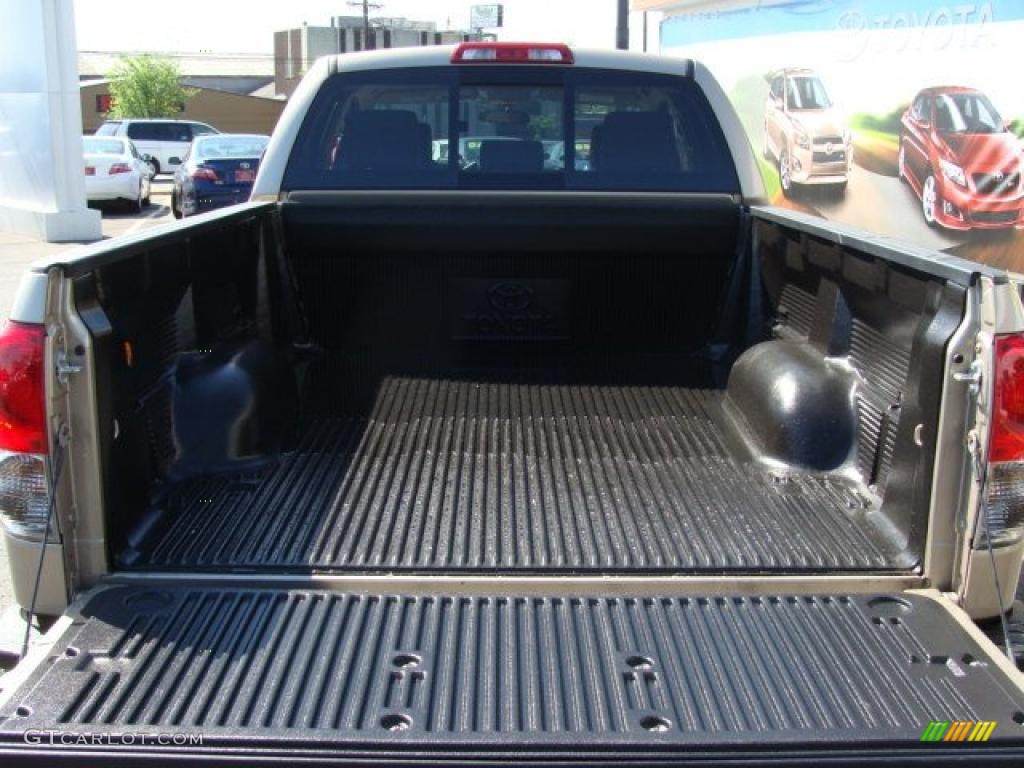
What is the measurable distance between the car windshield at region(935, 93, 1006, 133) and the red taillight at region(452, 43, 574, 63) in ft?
23.0

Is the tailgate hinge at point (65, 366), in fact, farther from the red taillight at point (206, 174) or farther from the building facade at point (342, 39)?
the building facade at point (342, 39)

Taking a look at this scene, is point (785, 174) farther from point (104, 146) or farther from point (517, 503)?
point (104, 146)

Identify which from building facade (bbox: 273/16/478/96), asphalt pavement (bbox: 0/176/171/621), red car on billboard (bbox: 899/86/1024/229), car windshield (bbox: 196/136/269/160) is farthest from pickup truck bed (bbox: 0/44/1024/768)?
building facade (bbox: 273/16/478/96)

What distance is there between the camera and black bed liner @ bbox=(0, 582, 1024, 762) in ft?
7.80

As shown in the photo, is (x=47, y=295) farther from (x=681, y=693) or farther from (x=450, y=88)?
(x=450, y=88)

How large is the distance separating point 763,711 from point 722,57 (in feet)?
50.9

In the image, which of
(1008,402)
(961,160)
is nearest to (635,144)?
(1008,402)

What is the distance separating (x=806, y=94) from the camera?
14.6 m

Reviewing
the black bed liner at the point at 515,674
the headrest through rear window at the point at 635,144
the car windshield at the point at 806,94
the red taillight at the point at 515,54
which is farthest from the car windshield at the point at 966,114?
the black bed liner at the point at 515,674

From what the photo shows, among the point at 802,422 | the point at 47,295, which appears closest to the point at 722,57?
the point at 802,422

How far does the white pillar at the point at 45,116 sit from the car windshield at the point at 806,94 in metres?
10.2

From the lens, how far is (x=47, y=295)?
2740 mm

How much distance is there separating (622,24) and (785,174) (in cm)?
598

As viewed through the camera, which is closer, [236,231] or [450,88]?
[236,231]
